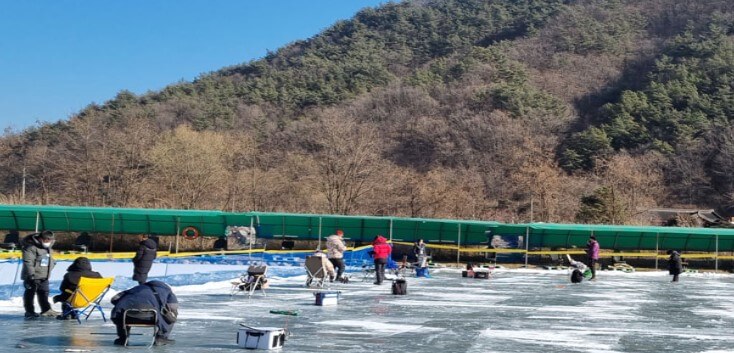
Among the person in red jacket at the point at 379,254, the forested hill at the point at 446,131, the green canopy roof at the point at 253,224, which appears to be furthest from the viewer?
the forested hill at the point at 446,131

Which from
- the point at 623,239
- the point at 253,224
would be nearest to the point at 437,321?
the point at 253,224

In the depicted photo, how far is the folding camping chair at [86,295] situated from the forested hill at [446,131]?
46225 mm

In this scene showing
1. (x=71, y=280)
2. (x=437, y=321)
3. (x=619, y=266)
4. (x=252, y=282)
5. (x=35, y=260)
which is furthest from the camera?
(x=619, y=266)

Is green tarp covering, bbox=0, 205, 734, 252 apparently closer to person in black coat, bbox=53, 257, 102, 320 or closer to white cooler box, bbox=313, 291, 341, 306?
white cooler box, bbox=313, 291, 341, 306

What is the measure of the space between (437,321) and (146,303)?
6.23 meters

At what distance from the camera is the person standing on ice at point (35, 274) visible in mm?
16359

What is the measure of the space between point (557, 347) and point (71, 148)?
7383 centimetres

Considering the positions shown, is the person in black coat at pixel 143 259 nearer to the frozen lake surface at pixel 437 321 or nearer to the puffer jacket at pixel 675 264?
the frozen lake surface at pixel 437 321

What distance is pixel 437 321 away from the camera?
687 inches

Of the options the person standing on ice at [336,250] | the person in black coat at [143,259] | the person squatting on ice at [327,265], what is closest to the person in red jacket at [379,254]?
the person standing on ice at [336,250]

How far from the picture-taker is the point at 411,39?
17425 cm

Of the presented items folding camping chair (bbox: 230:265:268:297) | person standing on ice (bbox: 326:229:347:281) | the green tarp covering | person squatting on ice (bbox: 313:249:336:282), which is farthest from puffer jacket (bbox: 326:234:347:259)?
the green tarp covering

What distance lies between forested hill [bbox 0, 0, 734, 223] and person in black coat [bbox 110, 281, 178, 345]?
48.0 meters

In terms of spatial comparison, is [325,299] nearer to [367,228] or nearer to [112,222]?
[367,228]
